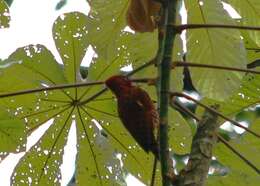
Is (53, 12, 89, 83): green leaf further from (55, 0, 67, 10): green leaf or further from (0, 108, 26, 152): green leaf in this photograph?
(55, 0, 67, 10): green leaf

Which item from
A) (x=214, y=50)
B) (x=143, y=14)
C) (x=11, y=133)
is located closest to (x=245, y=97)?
(x=214, y=50)

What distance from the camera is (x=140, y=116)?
1502 millimetres

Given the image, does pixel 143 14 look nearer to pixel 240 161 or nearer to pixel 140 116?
pixel 140 116

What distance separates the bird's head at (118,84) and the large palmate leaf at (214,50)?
21cm

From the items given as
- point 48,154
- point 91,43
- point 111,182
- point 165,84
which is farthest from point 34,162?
point 165,84

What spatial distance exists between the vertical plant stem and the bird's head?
11 cm

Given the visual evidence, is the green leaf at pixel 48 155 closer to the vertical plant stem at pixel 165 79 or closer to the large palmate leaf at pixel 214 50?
the large palmate leaf at pixel 214 50

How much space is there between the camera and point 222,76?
5.64ft

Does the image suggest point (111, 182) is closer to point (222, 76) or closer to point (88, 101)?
point (88, 101)

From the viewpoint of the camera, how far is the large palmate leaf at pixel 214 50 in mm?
1704

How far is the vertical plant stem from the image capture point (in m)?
1.36

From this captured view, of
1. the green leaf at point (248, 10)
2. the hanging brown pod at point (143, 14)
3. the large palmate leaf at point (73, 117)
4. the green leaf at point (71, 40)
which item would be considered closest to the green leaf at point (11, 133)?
the large palmate leaf at point (73, 117)

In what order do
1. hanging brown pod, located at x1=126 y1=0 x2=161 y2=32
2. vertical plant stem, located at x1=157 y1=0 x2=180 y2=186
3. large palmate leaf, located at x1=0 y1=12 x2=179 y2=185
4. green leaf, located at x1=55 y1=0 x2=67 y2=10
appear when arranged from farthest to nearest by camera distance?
green leaf, located at x1=55 y1=0 x2=67 y2=10 < large palmate leaf, located at x1=0 y1=12 x2=179 y2=185 < hanging brown pod, located at x1=126 y1=0 x2=161 y2=32 < vertical plant stem, located at x1=157 y1=0 x2=180 y2=186

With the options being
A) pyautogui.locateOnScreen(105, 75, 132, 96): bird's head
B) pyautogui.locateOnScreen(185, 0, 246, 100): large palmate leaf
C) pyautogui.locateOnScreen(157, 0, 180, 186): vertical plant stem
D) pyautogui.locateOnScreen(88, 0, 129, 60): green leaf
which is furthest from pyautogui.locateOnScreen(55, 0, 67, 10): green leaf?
pyautogui.locateOnScreen(157, 0, 180, 186): vertical plant stem
